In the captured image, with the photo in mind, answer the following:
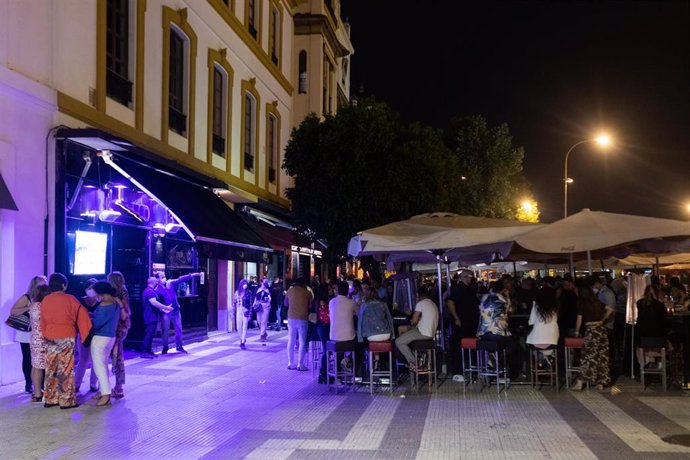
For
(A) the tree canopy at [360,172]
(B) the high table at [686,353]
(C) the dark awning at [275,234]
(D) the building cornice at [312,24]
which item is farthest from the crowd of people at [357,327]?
(D) the building cornice at [312,24]

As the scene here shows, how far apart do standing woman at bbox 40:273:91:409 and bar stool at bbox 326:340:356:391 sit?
3.71 meters

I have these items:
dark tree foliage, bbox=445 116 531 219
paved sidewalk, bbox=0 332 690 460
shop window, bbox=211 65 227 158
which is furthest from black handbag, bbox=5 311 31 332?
dark tree foliage, bbox=445 116 531 219

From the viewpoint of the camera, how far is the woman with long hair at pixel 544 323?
991 centimetres

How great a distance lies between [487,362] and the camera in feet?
34.5

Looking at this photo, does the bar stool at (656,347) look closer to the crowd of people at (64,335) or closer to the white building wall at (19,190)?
the crowd of people at (64,335)

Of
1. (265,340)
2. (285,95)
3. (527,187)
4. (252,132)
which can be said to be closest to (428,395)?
(265,340)

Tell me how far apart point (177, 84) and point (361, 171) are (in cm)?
535

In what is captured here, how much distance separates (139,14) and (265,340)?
8548mm

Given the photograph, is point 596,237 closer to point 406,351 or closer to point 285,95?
point 406,351

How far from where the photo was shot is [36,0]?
1081cm

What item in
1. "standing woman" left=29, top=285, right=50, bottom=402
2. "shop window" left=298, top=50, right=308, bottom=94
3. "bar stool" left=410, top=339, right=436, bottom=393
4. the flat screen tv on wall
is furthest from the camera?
"shop window" left=298, top=50, right=308, bottom=94

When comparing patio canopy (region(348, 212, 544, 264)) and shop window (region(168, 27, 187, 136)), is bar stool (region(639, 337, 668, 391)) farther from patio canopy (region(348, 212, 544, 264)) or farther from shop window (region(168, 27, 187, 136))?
shop window (region(168, 27, 187, 136))

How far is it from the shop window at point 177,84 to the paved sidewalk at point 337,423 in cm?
773

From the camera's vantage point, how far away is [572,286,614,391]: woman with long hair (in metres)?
10.0
